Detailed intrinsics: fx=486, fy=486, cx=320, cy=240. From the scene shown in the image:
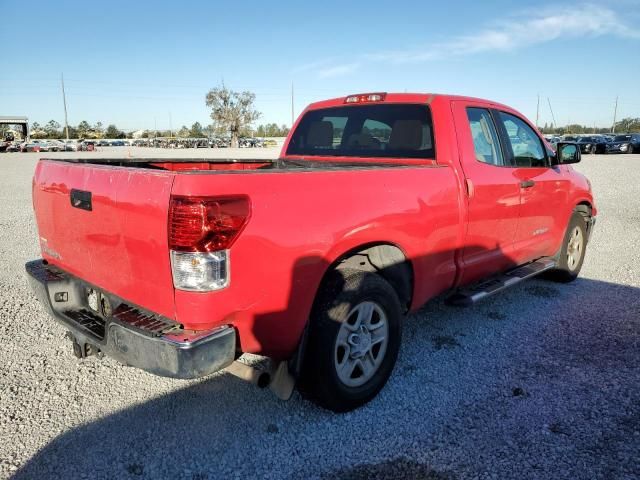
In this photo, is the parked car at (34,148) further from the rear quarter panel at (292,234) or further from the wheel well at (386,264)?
the rear quarter panel at (292,234)

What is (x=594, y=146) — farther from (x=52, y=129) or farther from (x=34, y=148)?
(x=52, y=129)

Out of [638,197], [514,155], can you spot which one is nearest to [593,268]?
[514,155]

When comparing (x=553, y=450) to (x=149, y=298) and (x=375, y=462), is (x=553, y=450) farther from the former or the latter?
(x=149, y=298)

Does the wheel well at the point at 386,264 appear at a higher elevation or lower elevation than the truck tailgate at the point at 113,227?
lower

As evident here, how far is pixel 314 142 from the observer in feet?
15.4

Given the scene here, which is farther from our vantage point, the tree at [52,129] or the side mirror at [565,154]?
the tree at [52,129]

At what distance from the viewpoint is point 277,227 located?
2387 millimetres

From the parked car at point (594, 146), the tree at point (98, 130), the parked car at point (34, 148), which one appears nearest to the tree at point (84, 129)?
the tree at point (98, 130)

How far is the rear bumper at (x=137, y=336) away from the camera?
222 cm

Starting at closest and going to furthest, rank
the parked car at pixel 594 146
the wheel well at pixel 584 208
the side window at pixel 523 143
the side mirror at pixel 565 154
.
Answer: the side window at pixel 523 143 < the side mirror at pixel 565 154 < the wheel well at pixel 584 208 < the parked car at pixel 594 146

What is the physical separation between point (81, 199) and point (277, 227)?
1159 mm

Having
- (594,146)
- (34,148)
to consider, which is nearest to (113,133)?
(34,148)

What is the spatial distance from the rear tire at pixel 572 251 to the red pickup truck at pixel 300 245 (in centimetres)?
128

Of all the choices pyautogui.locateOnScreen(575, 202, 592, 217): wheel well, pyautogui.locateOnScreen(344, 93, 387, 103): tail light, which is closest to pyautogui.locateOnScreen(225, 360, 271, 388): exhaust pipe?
pyautogui.locateOnScreen(344, 93, 387, 103): tail light
